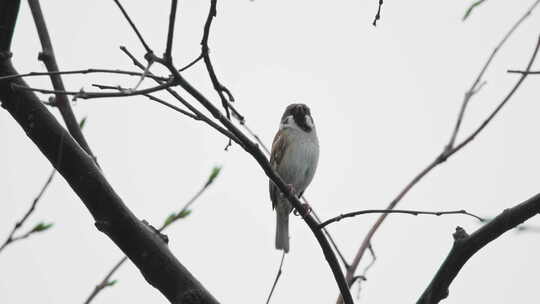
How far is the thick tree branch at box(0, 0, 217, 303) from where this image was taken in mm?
2184

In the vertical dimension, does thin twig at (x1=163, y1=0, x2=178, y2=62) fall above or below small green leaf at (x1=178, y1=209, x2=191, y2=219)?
above

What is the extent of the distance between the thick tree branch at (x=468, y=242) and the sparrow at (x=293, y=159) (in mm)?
4340

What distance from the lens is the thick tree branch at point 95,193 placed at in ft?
7.16

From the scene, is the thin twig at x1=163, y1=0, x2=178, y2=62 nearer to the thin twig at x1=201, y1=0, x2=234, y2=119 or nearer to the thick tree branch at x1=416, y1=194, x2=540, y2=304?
the thin twig at x1=201, y1=0, x2=234, y2=119

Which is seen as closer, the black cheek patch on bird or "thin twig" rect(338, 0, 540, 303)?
"thin twig" rect(338, 0, 540, 303)

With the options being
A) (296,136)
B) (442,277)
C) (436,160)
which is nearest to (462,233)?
(442,277)

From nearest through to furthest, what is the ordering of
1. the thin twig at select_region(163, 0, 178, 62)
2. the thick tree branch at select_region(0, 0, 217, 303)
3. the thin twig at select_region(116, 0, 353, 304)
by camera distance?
the thin twig at select_region(163, 0, 178, 62) → the thin twig at select_region(116, 0, 353, 304) → the thick tree branch at select_region(0, 0, 217, 303)

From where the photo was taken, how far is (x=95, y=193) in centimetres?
226

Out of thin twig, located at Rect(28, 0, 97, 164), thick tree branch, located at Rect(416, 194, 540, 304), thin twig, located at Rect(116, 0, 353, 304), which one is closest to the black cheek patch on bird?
thin twig, located at Rect(116, 0, 353, 304)

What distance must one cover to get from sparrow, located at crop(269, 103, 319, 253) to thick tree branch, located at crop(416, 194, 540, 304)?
14.2 feet

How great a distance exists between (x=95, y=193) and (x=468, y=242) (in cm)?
133

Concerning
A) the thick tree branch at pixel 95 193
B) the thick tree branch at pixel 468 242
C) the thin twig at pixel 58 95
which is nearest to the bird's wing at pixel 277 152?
the thin twig at pixel 58 95

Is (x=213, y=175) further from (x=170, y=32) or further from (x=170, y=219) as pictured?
(x=170, y=32)

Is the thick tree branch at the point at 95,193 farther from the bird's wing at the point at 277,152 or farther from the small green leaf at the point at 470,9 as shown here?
the bird's wing at the point at 277,152
